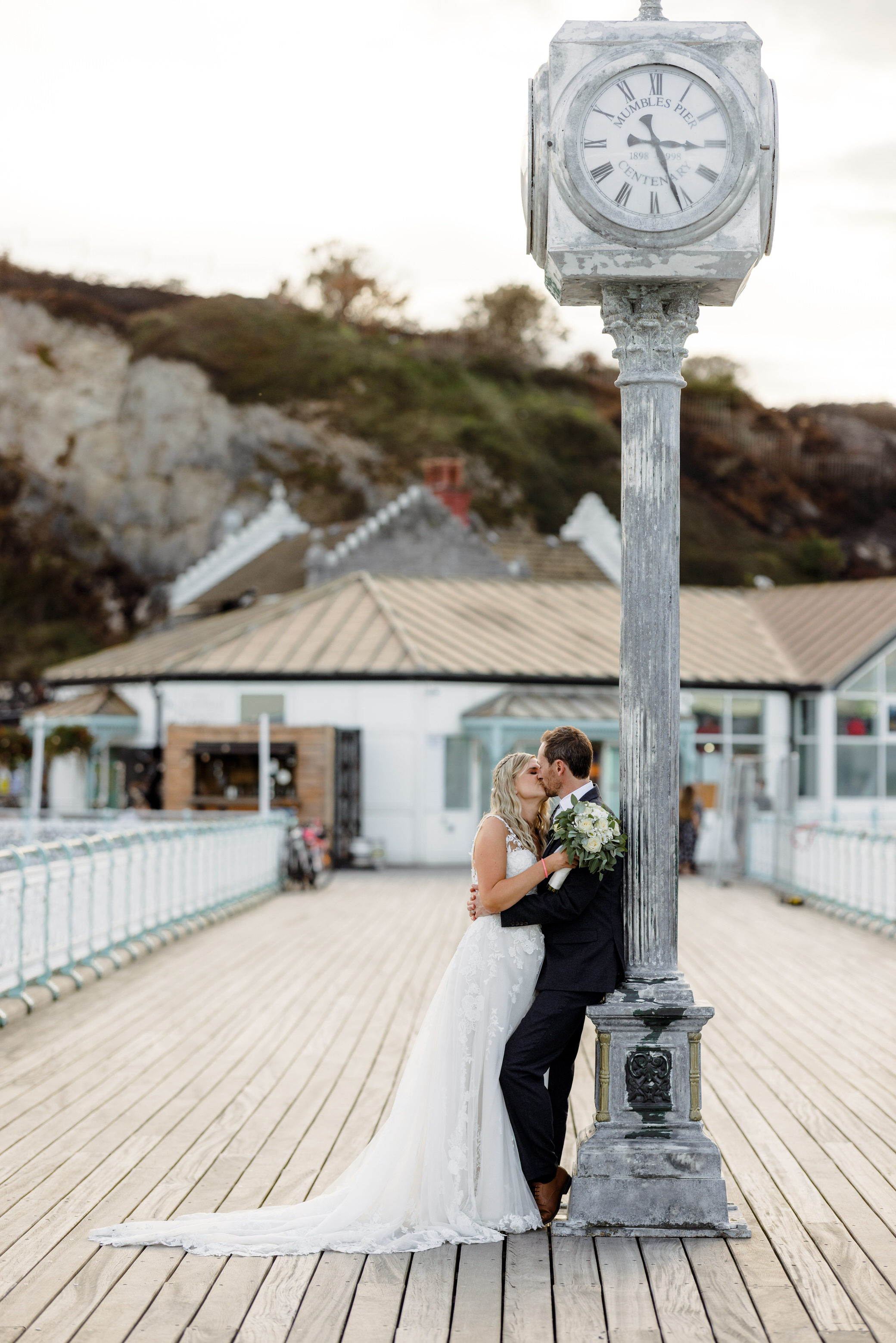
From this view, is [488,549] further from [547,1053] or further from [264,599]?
[547,1053]

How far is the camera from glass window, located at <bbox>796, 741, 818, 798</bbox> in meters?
29.6

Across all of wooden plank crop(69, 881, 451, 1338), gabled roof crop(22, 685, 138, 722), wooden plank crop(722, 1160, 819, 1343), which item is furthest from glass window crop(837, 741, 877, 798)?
wooden plank crop(722, 1160, 819, 1343)

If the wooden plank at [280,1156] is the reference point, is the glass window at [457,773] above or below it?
above

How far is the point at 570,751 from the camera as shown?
5422mm

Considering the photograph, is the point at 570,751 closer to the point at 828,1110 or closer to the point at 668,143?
the point at 668,143

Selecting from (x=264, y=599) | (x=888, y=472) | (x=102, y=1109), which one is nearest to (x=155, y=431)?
(x=264, y=599)

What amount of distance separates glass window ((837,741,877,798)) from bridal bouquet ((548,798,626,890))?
25396 mm

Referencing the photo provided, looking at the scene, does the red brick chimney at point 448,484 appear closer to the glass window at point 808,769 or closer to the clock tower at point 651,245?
the glass window at point 808,769

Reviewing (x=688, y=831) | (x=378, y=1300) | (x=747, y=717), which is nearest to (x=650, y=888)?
(x=378, y=1300)

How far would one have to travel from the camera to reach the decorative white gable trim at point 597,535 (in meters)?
42.4

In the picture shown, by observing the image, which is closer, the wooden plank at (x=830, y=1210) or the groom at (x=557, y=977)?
the wooden plank at (x=830, y=1210)

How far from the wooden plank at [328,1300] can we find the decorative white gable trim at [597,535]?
37114 mm

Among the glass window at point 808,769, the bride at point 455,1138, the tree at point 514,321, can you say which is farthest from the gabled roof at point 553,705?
the tree at point 514,321

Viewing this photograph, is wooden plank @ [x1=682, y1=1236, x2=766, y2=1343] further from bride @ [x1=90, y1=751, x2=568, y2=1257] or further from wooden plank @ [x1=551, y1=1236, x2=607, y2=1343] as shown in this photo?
bride @ [x1=90, y1=751, x2=568, y2=1257]
